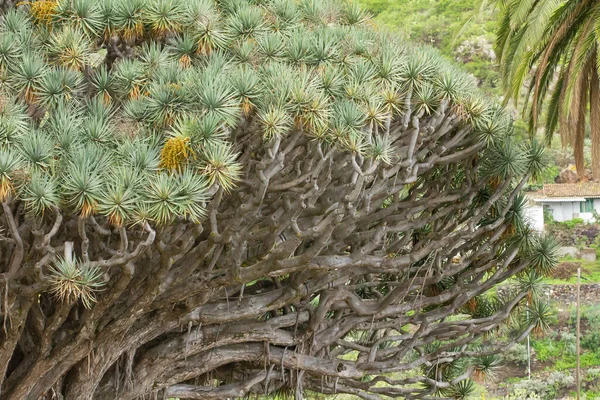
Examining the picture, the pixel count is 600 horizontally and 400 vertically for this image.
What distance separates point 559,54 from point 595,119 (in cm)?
115

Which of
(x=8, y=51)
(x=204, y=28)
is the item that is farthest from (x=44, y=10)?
(x=204, y=28)

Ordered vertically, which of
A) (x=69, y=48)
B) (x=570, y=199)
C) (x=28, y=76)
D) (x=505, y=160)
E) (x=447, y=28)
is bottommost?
(x=28, y=76)

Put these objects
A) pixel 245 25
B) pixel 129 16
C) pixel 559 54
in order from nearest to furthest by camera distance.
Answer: pixel 129 16, pixel 245 25, pixel 559 54

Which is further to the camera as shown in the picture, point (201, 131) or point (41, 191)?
point (201, 131)

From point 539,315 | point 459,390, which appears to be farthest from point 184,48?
point 459,390

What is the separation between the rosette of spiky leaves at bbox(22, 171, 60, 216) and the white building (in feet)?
109

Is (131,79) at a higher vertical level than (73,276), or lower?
higher

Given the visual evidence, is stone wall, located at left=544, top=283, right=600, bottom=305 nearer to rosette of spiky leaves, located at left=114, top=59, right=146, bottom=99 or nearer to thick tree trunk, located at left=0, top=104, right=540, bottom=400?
thick tree trunk, located at left=0, top=104, right=540, bottom=400

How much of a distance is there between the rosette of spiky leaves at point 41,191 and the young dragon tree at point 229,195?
0.01 metres

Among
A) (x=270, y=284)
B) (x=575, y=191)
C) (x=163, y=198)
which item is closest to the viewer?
(x=163, y=198)

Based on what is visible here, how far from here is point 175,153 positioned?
21.7 ft

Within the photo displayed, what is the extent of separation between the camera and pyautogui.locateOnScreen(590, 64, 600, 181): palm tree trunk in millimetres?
12008

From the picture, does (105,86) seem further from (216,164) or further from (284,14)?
(284,14)

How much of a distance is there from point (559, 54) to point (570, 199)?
26.8 metres
